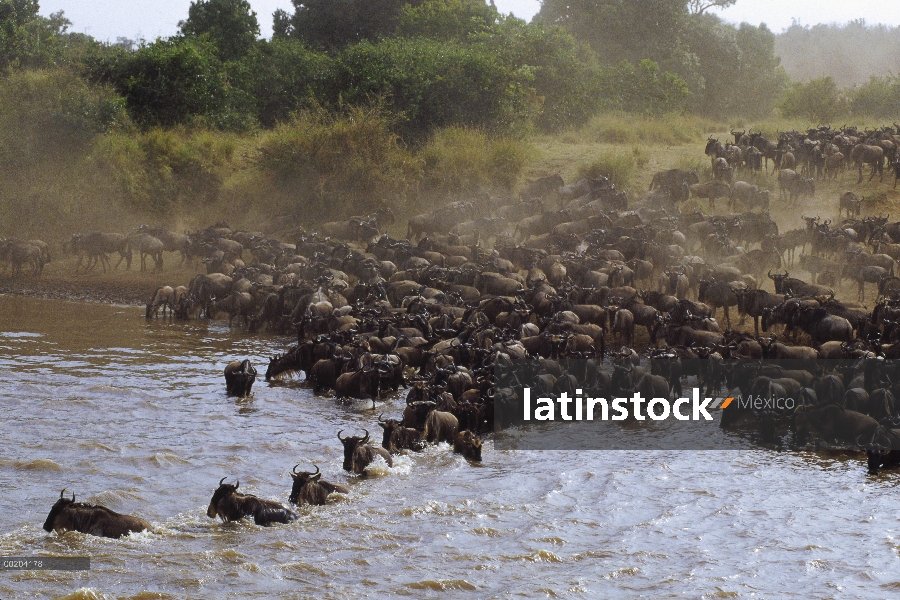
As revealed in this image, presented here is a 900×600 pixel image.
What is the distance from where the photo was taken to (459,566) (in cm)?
938

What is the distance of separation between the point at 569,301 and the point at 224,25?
30.2 meters

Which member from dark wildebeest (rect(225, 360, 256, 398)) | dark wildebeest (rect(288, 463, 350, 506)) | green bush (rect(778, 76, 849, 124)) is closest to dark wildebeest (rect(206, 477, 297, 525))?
dark wildebeest (rect(288, 463, 350, 506))

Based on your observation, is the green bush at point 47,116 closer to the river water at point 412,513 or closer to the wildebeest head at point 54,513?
the river water at point 412,513

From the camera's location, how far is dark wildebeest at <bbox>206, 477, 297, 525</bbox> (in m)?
10.1

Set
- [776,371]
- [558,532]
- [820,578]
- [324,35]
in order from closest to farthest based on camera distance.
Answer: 1. [820,578]
2. [558,532]
3. [776,371]
4. [324,35]

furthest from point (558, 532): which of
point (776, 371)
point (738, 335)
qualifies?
point (738, 335)

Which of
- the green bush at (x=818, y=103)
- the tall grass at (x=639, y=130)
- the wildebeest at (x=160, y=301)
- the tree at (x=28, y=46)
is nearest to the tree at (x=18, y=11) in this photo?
the tree at (x=28, y=46)

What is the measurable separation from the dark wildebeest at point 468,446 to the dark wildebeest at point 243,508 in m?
2.83

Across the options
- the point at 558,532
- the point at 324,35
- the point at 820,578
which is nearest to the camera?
the point at 820,578

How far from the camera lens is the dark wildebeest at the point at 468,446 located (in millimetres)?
12250

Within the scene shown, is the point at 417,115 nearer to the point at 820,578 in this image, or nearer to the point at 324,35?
the point at 324,35

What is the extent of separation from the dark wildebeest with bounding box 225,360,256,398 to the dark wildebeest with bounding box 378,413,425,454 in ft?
11.5

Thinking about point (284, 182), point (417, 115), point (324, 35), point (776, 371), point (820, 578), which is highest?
point (324, 35)

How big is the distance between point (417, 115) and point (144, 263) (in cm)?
1116
